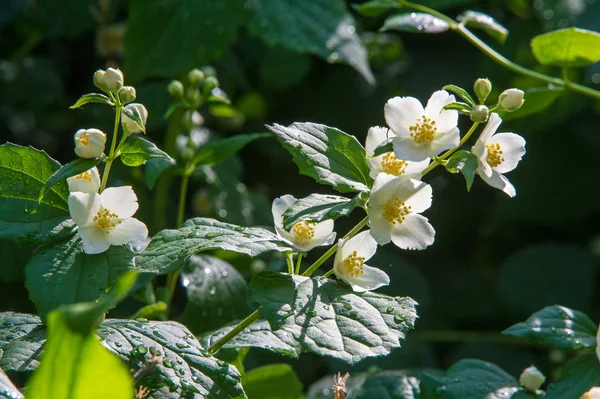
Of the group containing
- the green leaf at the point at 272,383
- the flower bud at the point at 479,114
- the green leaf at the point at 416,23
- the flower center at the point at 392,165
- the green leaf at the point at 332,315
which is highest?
the flower bud at the point at 479,114

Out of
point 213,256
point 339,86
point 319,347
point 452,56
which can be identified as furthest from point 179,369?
point 452,56

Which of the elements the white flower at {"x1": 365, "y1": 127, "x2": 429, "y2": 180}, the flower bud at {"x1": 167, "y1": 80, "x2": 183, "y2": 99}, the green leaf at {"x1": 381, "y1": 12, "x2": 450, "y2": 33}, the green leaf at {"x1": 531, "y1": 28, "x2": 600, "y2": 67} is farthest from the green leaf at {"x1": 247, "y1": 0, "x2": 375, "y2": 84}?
the white flower at {"x1": 365, "y1": 127, "x2": 429, "y2": 180}

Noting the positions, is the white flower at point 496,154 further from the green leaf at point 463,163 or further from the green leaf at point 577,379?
the green leaf at point 577,379

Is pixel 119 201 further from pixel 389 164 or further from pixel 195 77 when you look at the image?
pixel 195 77

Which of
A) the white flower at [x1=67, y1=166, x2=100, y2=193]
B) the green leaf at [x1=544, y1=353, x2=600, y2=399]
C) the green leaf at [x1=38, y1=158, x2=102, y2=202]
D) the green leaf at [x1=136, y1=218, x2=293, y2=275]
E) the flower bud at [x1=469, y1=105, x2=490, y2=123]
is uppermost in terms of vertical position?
the flower bud at [x1=469, y1=105, x2=490, y2=123]

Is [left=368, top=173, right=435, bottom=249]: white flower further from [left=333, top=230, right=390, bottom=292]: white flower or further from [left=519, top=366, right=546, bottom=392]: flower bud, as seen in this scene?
[left=519, top=366, right=546, bottom=392]: flower bud

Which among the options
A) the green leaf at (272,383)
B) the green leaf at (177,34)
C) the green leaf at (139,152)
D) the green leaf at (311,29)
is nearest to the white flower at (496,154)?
the green leaf at (139,152)

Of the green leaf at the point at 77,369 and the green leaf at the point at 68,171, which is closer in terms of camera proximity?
the green leaf at the point at 77,369

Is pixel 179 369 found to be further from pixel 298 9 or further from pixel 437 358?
pixel 437 358
